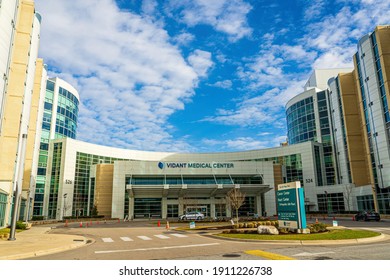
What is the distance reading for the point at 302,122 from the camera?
7906 cm

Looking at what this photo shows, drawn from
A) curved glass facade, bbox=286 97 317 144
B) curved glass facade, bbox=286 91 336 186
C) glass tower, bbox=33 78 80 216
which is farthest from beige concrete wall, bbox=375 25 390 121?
glass tower, bbox=33 78 80 216

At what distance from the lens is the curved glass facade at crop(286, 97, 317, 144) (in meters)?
76.4

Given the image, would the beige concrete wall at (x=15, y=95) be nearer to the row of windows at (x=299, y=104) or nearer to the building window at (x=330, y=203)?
the building window at (x=330, y=203)

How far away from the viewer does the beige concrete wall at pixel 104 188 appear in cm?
6216

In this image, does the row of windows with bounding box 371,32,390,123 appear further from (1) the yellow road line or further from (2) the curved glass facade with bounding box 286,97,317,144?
(1) the yellow road line

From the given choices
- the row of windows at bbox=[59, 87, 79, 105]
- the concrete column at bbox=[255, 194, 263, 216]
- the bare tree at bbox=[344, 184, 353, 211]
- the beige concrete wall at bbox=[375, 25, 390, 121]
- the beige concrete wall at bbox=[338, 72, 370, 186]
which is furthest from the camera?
the row of windows at bbox=[59, 87, 79, 105]

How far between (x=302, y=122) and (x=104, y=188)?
168 ft

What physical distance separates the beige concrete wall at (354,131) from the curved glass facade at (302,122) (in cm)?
1339

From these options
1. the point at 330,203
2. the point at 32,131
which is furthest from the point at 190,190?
the point at 32,131

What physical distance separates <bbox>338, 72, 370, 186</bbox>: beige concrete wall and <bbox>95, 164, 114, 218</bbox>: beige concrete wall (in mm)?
49014

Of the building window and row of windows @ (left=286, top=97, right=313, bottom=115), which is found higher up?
row of windows @ (left=286, top=97, right=313, bottom=115)

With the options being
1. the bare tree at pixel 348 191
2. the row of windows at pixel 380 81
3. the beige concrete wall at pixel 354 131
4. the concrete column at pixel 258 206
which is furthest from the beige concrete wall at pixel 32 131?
the beige concrete wall at pixel 354 131

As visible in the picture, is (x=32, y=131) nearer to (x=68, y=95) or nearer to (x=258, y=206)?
(x=68, y=95)
